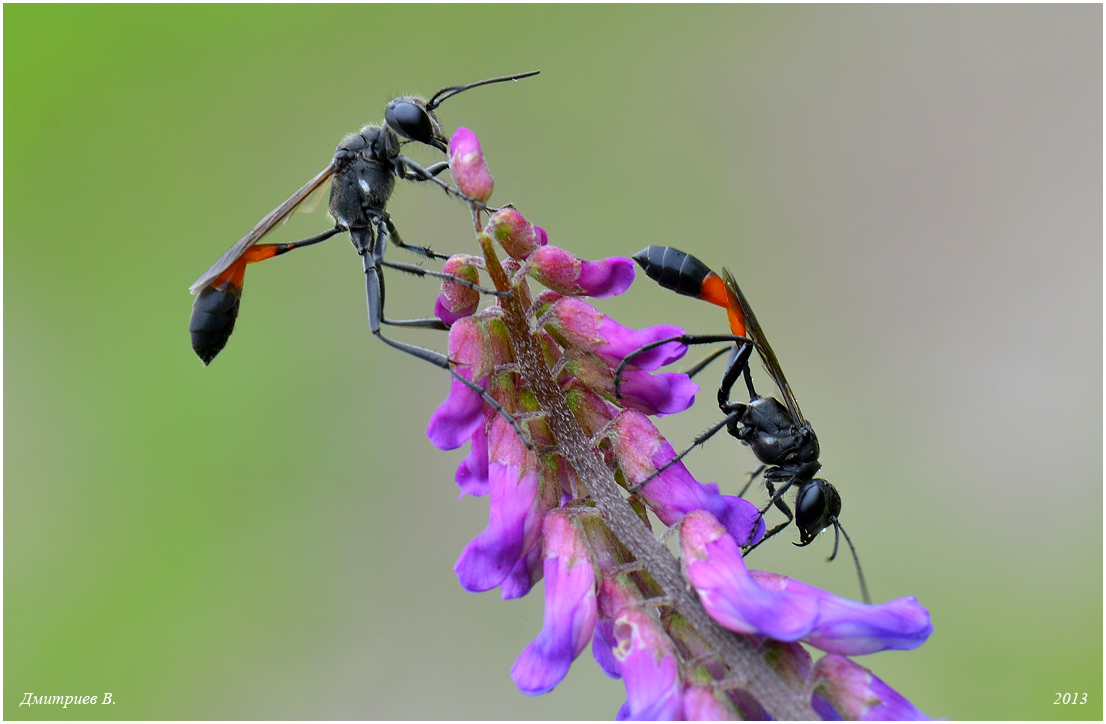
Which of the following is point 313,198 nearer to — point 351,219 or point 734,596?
point 351,219

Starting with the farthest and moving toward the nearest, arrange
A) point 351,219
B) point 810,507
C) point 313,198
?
point 313,198, point 351,219, point 810,507

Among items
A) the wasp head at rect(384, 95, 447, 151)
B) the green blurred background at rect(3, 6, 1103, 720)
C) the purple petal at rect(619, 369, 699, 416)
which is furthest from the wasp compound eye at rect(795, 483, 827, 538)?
the green blurred background at rect(3, 6, 1103, 720)

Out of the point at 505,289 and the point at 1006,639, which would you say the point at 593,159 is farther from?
the point at 505,289

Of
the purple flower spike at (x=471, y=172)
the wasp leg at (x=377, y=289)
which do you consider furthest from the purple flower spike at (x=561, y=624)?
the purple flower spike at (x=471, y=172)

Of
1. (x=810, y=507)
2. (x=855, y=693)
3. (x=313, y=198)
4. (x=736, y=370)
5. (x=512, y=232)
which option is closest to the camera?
(x=855, y=693)

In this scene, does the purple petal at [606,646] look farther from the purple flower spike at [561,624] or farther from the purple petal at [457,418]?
the purple petal at [457,418]

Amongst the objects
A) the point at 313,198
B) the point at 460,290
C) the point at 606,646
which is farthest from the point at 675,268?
the point at 313,198
